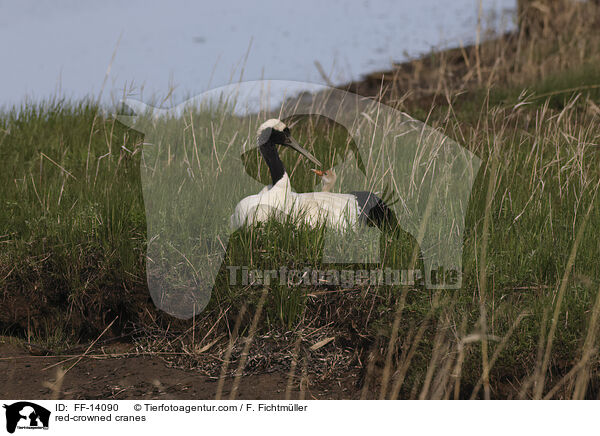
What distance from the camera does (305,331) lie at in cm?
349

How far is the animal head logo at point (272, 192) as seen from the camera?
3.55 m

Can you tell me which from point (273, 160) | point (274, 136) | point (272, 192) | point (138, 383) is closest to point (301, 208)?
point (272, 192)

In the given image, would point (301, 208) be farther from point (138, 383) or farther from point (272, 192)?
point (138, 383)

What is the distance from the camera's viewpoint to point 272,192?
3.56 meters

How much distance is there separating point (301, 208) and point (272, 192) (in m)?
0.20

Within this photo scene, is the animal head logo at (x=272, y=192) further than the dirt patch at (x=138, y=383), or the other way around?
the animal head logo at (x=272, y=192)

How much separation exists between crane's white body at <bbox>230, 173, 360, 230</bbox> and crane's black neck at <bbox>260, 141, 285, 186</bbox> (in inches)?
5.3

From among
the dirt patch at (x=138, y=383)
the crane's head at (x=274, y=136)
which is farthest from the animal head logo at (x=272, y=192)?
the dirt patch at (x=138, y=383)

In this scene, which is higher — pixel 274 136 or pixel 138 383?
pixel 274 136
